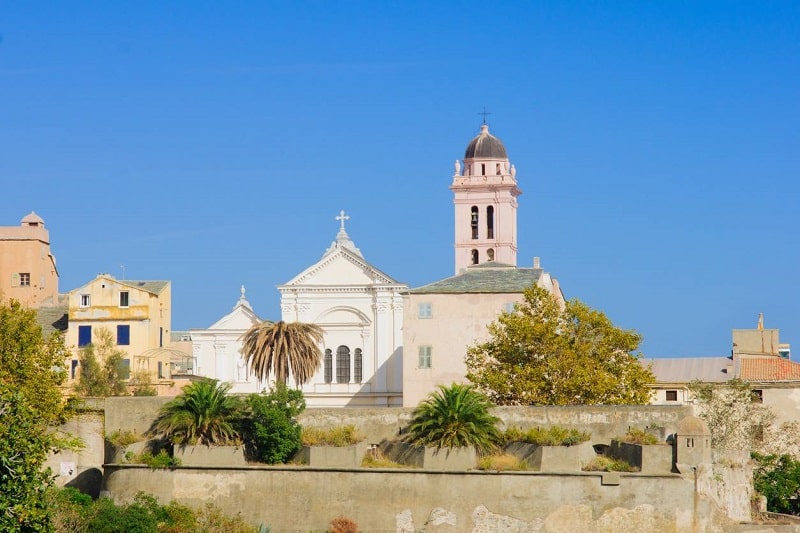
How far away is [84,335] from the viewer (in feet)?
244

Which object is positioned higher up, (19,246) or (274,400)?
(19,246)

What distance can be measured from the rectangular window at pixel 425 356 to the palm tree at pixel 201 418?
20373mm

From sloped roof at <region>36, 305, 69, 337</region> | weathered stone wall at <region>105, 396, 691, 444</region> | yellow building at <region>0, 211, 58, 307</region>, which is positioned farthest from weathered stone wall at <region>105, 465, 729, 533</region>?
yellow building at <region>0, 211, 58, 307</region>

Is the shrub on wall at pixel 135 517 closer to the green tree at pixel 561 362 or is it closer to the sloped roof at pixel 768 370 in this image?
the green tree at pixel 561 362

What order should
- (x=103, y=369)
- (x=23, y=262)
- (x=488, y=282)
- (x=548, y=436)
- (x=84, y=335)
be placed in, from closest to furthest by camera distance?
(x=548, y=436) → (x=488, y=282) → (x=103, y=369) → (x=84, y=335) → (x=23, y=262)

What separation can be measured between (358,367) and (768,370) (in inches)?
889

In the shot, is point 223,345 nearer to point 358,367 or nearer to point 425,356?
point 358,367

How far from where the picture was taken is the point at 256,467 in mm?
45500

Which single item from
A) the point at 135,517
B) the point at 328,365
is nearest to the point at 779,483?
the point at 135,517

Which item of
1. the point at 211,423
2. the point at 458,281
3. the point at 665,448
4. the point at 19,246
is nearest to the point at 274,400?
the point at 211,423

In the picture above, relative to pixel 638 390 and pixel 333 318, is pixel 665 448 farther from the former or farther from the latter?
pixel 333 318

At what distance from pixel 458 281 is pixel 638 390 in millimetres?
16297

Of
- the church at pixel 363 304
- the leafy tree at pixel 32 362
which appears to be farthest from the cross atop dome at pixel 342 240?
the leafy tree at pixel 32 362

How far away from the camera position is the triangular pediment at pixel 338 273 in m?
85.1
